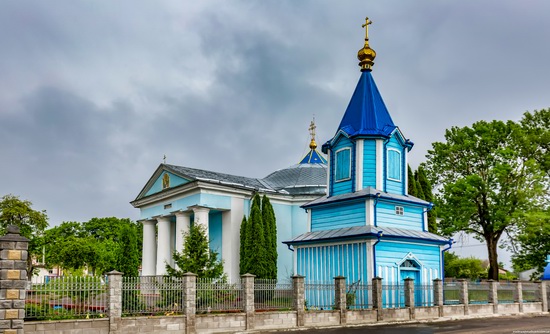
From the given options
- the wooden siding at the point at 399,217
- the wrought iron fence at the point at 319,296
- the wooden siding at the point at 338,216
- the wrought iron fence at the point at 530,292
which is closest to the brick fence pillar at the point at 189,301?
the wrought iron fence at the point at 319,296

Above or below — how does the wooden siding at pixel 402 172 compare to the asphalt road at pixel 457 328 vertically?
above

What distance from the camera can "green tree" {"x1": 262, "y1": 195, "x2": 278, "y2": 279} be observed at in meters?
28.9

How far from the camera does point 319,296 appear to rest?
69.7 feet

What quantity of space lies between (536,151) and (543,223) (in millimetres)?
6925

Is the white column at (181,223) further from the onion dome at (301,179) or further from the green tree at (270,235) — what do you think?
the onion dome at (301,179)

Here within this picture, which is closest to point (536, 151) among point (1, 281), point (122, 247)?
point (122, 247)

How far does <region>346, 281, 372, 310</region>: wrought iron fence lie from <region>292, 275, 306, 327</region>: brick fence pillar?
2.70m

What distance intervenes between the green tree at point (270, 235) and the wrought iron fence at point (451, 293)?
843 centimetres

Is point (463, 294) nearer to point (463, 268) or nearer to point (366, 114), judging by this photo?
point (366, 114)

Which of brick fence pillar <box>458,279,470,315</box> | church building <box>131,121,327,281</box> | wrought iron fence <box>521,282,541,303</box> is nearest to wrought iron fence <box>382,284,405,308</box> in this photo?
brick fence pillar <box>458,279,470,315</box>

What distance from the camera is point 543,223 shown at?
34750 mm

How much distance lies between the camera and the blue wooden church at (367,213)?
23281 mm

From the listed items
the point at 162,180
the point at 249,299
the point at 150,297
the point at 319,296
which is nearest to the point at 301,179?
the point at 162,180

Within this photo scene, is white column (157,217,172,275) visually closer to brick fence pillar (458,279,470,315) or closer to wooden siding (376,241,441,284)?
wooden siding (376,241,441,284)
